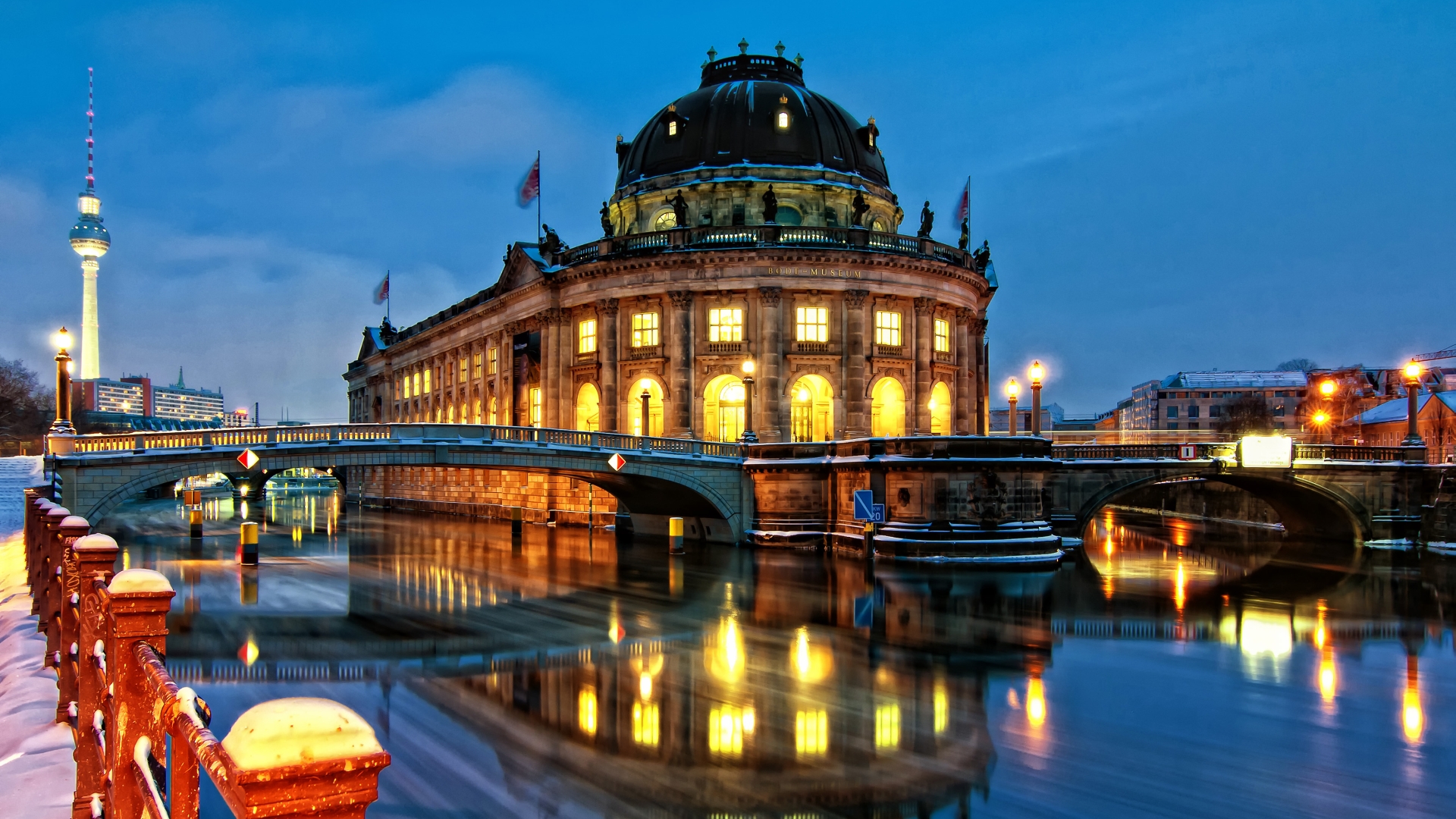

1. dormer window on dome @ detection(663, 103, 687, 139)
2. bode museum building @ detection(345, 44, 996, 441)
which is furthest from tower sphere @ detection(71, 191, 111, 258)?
dormer window on dome @ detection(663, 103, 687, 139)

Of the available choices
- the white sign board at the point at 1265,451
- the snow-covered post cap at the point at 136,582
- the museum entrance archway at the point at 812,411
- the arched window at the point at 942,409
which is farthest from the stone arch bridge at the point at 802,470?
the snow-covered post cap at the point at 136,582

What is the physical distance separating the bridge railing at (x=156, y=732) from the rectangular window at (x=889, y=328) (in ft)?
135

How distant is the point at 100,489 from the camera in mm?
A: 29828

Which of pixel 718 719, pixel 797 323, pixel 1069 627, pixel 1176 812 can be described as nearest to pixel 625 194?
pixel 797 323

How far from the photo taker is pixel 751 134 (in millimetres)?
53938

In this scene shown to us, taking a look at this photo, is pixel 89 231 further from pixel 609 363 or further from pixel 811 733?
pixel 811 733

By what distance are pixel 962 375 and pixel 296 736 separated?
5129 cm

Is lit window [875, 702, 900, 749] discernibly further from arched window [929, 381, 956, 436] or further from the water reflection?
arched window [929, 381, 956, 436]

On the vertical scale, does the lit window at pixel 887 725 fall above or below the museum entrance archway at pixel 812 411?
below

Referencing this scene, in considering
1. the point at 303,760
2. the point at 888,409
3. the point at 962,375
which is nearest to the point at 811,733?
the point at 303,760

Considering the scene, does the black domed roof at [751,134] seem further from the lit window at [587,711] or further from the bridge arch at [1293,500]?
the lit window at [587,711]

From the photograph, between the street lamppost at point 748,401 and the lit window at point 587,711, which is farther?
the street lamppost at point 748,401

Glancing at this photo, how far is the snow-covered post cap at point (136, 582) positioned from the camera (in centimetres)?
544

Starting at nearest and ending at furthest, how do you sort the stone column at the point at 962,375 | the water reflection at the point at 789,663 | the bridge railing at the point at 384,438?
the water reflection at the point at 789,663
the bridge railing at the point at 384,438
the stone column at the point at 962,375
